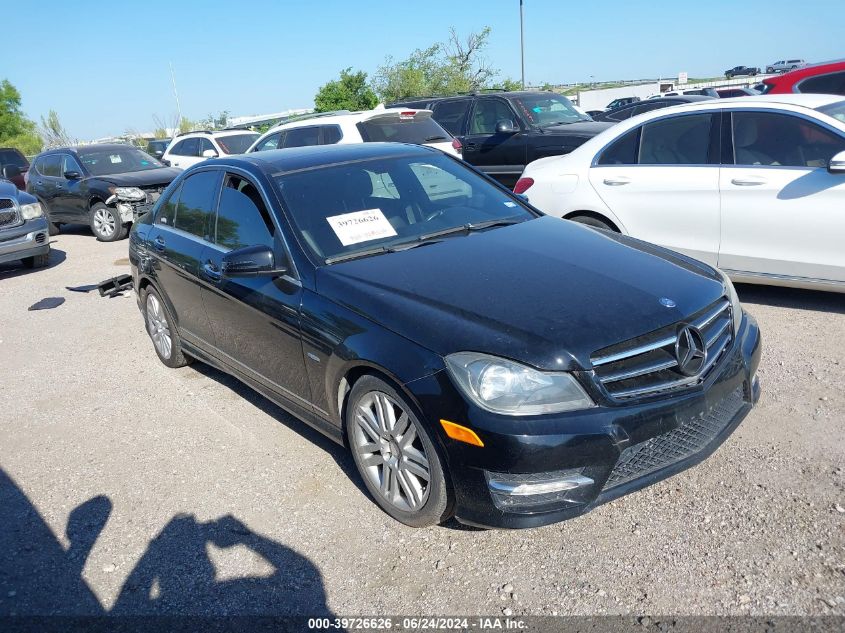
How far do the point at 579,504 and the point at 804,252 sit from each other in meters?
3.61

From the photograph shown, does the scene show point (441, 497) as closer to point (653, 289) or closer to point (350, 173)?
point (653, 289)

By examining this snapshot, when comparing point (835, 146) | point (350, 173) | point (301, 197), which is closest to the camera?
point (301, 197)

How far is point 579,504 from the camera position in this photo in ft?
9.51

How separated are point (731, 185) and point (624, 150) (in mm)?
1068

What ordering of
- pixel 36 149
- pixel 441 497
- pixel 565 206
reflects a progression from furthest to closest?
pixel 36 149, pixel 565 206, pixel 441 497

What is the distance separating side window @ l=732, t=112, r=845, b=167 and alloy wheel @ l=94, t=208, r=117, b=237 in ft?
34.2

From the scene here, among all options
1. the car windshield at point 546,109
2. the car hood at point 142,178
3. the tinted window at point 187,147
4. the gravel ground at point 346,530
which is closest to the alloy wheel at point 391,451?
the gravel ground at point 346,530

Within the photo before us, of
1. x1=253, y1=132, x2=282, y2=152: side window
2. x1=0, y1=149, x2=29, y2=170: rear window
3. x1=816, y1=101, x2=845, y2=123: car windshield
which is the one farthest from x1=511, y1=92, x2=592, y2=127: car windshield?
x1=0, y1=149, x2=29, y2=170: rear window

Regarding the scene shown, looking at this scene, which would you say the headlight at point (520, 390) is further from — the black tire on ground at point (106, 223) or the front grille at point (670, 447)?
the black tire on ground at point (106, 223)

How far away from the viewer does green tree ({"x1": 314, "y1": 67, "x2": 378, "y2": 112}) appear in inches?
1235

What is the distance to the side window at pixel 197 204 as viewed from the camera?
4801 millimetres

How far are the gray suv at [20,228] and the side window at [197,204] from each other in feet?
21.2

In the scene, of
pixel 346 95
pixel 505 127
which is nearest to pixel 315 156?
pixel 505 127

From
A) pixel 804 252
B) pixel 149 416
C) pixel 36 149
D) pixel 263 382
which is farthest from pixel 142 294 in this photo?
pixel 36 149
